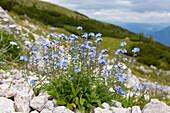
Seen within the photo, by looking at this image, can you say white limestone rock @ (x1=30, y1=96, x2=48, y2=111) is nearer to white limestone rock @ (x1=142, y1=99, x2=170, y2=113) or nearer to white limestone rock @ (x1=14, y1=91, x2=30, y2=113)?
white limestone rock @ (x1=14, y1=91, x2=30, y2=113)

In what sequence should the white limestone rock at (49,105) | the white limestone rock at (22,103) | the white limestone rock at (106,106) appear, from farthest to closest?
the white limestone rock at (106,106) → the white limestone rock at (49,105) → the white limestone rock at (22,103)

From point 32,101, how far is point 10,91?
2.14ft

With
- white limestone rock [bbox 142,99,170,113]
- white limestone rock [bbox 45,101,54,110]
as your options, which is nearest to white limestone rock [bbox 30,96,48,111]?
white limestone rock [bbox 45,101,54,110]

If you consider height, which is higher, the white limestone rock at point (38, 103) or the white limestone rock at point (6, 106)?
the white limestone rock at point (6, 106)

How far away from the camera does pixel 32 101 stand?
3.76 meters

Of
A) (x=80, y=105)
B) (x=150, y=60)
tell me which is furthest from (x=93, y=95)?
(x=150, y=60)

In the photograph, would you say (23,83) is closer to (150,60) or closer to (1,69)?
(1,69)

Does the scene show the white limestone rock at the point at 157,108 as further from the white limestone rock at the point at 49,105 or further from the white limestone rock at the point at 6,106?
the white limestone rock at the point at 6,106

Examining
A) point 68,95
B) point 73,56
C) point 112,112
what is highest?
point 73,56

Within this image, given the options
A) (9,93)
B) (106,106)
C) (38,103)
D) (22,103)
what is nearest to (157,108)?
(106,106)

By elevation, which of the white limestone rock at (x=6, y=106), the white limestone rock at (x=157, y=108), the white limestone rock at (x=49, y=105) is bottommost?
the white limestone rock at (x=49, y=105)

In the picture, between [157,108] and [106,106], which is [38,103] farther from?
[157,108]

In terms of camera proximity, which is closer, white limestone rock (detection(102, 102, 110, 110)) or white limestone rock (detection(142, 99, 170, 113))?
white limestone rock (detection(142, 99, 170, 113))

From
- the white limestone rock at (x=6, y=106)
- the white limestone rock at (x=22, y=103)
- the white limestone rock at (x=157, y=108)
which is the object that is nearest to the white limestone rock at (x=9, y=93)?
the white limestone rock at (x=22, y=103)
